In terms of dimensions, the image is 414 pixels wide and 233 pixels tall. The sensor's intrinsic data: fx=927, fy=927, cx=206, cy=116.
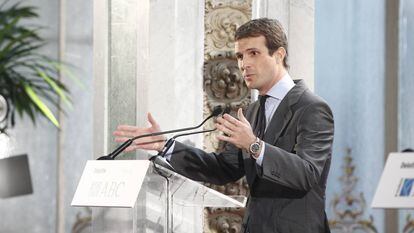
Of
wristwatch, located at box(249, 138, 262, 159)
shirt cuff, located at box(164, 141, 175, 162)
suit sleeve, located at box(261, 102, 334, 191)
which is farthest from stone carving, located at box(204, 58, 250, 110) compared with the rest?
wristwatch, located at box(249, 138, 262, 159)

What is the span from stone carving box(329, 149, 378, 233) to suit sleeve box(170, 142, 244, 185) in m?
2.14

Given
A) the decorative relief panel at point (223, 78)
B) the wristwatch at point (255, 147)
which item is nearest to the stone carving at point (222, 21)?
the decorative relief panel at point (223, 78)

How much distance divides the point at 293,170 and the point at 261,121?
1.07 ft

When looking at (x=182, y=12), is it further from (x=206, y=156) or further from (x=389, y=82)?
(x=389, y=82)

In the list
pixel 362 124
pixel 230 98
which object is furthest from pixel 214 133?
pixel 362 124

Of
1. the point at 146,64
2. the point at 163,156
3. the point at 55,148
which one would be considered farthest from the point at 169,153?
the point at 55,148

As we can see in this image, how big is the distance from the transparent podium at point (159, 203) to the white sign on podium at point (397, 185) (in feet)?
1.93

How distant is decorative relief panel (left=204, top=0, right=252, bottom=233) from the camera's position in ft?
11.9

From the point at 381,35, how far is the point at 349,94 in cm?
36

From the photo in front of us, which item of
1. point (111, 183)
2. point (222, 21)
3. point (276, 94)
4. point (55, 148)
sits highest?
point (222, 21)

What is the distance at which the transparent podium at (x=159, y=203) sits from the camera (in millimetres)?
2537

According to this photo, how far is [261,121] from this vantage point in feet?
9.21

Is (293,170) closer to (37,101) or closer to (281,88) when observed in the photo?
(281,88)

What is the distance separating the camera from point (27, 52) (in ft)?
18.9
